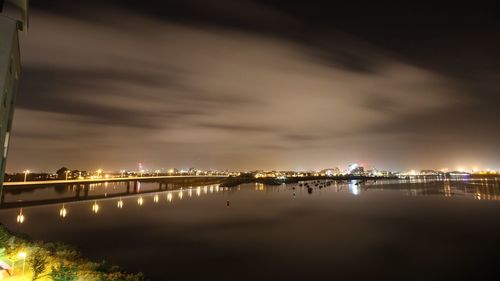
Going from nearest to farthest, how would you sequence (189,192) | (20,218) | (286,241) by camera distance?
(286,241) → (20,218) → (189,192)

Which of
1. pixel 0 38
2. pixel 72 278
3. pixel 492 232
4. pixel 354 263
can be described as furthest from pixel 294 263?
pixel 492 232

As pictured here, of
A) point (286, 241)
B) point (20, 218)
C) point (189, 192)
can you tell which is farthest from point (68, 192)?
point (286, 241)

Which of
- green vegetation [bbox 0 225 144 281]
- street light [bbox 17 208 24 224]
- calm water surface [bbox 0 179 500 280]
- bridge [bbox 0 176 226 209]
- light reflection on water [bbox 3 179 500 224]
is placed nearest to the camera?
green vegetation [bbox 0 225 144 281]

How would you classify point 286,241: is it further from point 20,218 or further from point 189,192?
point 189,192

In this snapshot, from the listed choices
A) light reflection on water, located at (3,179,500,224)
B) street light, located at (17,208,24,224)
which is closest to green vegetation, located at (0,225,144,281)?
street light, located at (17,208,24,224)

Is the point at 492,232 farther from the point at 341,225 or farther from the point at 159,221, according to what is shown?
the point at 159,221

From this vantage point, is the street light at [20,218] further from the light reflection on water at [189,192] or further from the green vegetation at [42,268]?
the green vegetation at [42,268]

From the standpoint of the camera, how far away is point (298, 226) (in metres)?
42.6

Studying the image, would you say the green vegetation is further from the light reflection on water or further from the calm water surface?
the light reflection on water

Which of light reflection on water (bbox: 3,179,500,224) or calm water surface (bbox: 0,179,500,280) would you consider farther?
light reflection on water (bbox: 3,179,500,224)

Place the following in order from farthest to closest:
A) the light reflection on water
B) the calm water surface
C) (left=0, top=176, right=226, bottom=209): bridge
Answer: the light reflection on water < (left=0, top=176, right=226, bottom=209): bridge < the calm water surface

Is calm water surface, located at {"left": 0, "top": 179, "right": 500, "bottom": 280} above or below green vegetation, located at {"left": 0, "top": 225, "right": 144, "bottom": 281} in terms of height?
below

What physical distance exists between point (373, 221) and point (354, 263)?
78.0 feet

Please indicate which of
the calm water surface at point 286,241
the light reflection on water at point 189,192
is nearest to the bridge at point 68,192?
the light reflection on water at point 189,192
